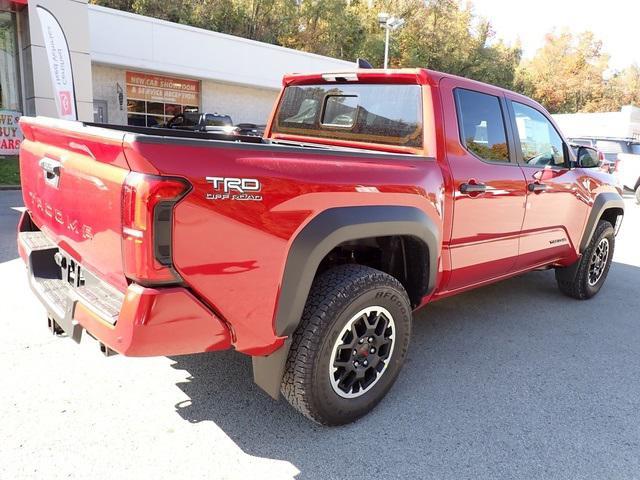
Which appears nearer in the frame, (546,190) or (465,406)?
(465,406)

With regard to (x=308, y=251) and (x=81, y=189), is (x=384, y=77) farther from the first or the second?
(x=81, y=189)

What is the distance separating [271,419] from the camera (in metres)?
2.82

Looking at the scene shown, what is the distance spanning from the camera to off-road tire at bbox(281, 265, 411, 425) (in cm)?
252

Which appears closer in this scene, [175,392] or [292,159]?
[292,159]

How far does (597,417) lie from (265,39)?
31.4m

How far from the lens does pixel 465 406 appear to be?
3061 mm

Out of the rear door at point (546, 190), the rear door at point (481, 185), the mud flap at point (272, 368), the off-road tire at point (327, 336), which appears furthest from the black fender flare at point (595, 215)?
the mud flap at point (272, 368)

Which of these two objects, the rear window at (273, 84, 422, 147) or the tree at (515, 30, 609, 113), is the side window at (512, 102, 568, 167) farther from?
the tree at (515, 30, 609, 113)

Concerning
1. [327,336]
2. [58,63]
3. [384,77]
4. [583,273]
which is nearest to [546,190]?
[583,273]

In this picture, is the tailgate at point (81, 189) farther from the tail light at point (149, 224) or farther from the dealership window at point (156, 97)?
the dealership window at point (156, 97)

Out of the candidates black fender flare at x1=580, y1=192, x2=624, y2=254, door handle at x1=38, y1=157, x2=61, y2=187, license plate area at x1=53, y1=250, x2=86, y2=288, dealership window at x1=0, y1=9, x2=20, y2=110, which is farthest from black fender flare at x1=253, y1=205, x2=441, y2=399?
dealership window at x1=0, y1=9, x2=20, y2=110

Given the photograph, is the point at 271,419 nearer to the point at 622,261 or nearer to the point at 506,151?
the point at 506,151

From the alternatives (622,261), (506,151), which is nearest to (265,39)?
(622,261)

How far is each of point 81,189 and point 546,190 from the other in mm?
3448
